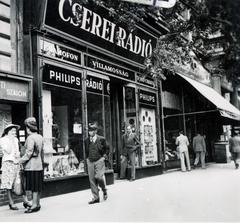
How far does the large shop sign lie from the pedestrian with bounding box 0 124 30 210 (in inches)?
121

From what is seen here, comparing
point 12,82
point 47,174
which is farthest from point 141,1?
point 47,174

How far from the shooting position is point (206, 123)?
905 inches

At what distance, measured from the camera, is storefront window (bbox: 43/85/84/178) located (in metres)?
10.6

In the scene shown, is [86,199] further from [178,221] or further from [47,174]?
[178,221]

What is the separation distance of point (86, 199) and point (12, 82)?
3001 millimetres

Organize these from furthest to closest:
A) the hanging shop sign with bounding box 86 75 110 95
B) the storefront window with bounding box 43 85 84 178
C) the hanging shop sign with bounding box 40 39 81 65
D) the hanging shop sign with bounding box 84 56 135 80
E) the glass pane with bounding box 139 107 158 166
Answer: the glass pane with bounding box 139 107 158 166 < the hanging shop sign with bounding box 84 56 135 80 < the hanging shop sign with bounding box 86 75 110 95 < the storefront window with bounding box 43 85 84 178 < the hanging shop sign with bounding box 40 39 81 65

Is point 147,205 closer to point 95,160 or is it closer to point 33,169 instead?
point 95,160

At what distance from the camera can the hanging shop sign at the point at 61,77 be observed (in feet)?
34.5

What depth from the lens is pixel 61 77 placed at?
1110 centimetres

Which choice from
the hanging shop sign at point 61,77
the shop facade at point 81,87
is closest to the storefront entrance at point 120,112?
the shop facade at point 81,87

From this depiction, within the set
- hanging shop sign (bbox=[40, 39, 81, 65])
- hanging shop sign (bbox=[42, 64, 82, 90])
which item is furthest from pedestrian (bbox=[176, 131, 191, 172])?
hanging shop sign (bbox=[40, 39, 81, 65])

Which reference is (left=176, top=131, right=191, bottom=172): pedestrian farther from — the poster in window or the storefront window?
the storefront window

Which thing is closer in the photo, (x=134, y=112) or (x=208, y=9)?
(x=208, y=9)

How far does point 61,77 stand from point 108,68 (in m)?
2.71
